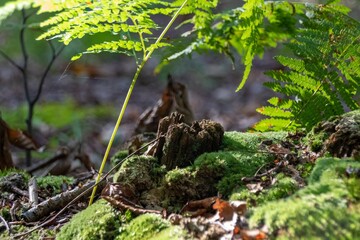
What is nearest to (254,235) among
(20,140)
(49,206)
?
(49,206)

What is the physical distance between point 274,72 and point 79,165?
2.44 meters

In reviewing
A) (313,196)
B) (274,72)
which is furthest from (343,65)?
(313,196)

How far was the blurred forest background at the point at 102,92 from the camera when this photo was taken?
6.46 m

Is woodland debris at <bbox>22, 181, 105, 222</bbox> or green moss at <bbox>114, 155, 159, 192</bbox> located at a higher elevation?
green moss at <bbox>114, 155, 159, 192</bbox>

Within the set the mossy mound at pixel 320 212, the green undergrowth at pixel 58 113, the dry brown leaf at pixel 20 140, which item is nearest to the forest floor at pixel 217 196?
the mossy mound at pixel 320 212

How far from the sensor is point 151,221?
6.32 ft

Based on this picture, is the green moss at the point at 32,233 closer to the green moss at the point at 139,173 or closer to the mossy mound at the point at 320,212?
the green moss at the point at 139,173

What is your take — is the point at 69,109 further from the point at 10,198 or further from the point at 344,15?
the point at 344,15

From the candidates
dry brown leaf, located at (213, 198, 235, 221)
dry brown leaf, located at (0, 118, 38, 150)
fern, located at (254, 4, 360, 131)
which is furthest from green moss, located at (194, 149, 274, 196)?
dry brown leaf, located at (0, 118, 38, 150)

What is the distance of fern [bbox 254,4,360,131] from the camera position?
9.17ft

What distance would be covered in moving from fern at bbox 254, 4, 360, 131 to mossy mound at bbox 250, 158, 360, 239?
108 centimetres

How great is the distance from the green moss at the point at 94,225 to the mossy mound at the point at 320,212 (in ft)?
2.20

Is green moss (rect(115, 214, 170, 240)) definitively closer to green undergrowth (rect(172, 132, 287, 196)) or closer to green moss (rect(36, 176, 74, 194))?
green undergrowth (rect(172, 132, 287, 196))

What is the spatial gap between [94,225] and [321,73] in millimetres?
1667
